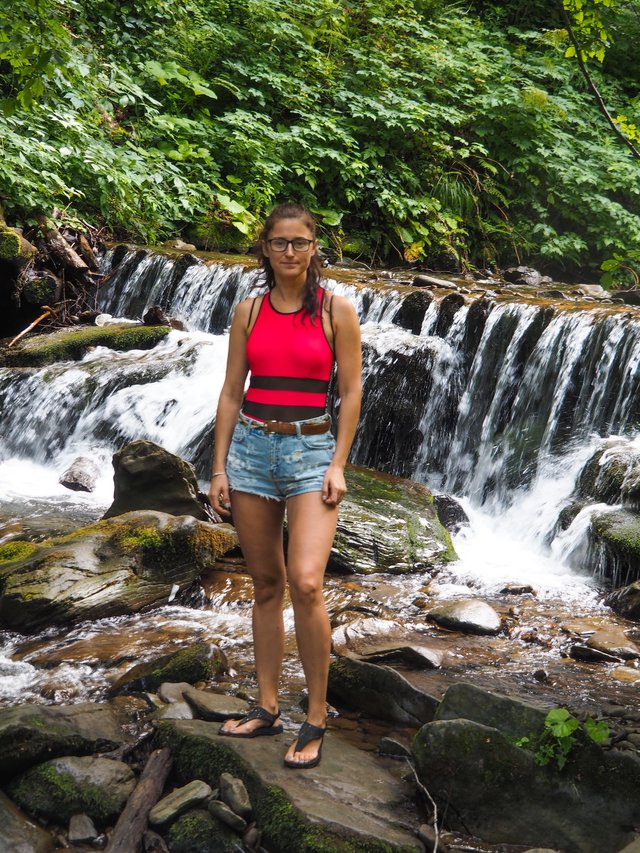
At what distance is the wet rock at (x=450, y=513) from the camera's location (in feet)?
24.1

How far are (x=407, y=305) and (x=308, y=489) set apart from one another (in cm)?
707

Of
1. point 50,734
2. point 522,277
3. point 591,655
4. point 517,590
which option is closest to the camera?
point 50,734

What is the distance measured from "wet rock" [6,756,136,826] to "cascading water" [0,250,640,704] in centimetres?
419

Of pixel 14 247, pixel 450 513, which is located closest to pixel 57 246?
pixel 14 247

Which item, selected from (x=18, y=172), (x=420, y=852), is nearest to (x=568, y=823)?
(x=420, y=852)

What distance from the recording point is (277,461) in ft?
9.65

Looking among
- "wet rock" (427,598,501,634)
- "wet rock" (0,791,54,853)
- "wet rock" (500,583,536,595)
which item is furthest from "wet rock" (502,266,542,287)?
"wet rock" (0,791,54,853)

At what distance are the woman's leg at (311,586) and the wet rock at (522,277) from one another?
36.3 ft

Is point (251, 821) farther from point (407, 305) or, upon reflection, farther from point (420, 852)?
point (407, 305)

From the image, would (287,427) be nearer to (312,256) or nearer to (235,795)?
(312,256)

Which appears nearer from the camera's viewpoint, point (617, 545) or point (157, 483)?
point (617, 545)

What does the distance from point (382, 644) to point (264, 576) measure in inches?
68.9

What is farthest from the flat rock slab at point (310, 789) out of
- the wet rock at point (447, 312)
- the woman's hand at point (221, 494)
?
the wet rock at point (447, 312)

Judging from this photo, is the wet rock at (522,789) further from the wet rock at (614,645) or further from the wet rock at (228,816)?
the wet rock at (614,645)
